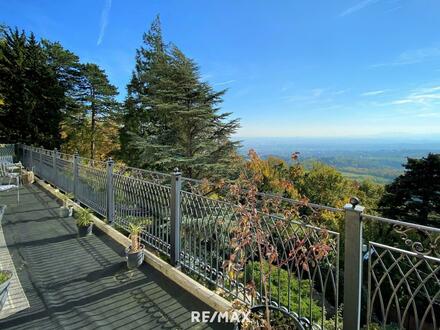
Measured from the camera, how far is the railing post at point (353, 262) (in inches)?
64.7

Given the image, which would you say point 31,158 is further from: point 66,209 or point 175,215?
point 175,215

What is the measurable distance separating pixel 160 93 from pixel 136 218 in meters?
11.6

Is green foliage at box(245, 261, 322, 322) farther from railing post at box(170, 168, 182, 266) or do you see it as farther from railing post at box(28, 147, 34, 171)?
railing post at box(28, 147, 34, 171)

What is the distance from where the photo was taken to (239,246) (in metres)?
1.76

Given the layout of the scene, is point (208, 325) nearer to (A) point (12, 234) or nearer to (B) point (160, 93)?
(A) point (12, 234)

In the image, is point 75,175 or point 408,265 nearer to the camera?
point 408,265

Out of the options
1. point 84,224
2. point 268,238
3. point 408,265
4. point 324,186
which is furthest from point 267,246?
point 324,186

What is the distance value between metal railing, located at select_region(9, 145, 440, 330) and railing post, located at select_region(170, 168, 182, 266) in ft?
0.04

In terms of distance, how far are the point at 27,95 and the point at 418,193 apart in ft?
68.8

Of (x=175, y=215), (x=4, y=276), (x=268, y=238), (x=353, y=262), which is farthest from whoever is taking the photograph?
(x=175, y=215)

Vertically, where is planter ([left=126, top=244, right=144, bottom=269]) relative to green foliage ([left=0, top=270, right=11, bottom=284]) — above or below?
below

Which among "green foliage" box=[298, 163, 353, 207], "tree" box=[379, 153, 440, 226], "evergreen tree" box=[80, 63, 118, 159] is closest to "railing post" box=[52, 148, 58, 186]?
"evergreen tree" box=[80, 63, 118, 159]

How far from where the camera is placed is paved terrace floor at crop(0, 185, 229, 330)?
2273mm

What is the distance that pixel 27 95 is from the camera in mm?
14750
